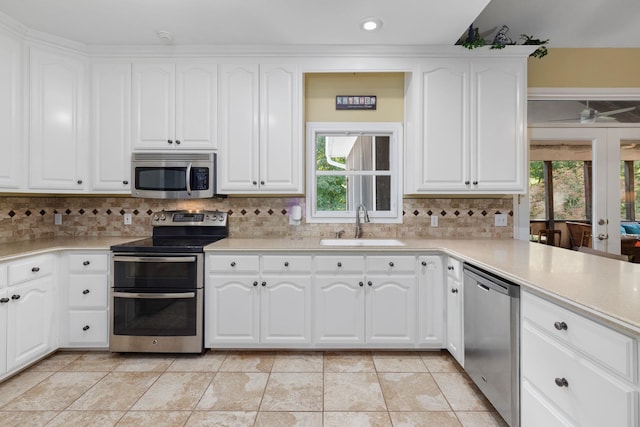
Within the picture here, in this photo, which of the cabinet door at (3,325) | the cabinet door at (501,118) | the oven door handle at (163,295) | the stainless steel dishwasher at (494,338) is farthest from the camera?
the cabinet door at (501,118)

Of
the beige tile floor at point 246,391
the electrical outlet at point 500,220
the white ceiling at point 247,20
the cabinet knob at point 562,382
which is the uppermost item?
the white ceiling at point 247,20

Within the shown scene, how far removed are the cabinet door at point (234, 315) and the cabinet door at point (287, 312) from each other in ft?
0.22

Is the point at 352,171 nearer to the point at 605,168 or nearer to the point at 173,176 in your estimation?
the point at 173,176

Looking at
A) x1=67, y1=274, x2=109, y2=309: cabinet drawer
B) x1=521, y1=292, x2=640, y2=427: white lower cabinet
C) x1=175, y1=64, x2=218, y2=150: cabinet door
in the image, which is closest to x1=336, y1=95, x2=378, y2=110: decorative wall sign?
x1=175, y1=64, x2=218, y2=150: cabinet door

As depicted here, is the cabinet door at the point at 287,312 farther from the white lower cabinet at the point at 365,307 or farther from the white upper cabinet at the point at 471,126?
the white upper cabinet at the point at 471,126

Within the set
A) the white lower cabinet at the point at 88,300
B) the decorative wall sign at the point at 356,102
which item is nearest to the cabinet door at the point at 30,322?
the white lower cabinet at the point at 88,300

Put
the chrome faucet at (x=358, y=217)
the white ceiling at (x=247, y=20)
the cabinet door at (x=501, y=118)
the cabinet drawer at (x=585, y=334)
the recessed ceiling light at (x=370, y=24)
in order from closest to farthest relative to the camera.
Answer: the cabinet drawer at (x=585, y=334) < the white ceiling at (x=247, y=20) < the recessed ceiling light at (x=370, y=24) < the cabinet door at (x=501, y=118) < the chrome faucet at (x=358, y=217)

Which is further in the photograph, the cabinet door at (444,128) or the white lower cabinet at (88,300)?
the cabinet door at (444,128)

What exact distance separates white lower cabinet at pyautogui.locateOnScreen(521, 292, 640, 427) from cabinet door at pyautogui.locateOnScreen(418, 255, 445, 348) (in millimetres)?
965

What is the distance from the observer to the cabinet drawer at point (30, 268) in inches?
86.0

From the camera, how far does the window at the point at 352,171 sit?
10.3 ft

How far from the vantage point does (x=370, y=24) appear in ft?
7.97

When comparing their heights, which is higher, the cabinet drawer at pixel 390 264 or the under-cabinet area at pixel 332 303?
the cabinet drawer at pixel 390 264

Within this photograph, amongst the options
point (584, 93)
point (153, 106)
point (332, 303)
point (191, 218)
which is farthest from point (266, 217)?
point (584, 93)
